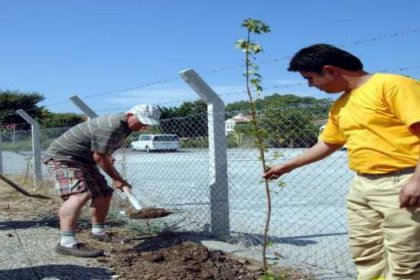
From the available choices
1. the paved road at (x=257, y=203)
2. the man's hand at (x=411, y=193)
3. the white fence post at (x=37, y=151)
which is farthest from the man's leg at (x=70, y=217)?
the white fence post at (x=37, y=151)

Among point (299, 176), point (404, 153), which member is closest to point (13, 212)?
point (299, 176)

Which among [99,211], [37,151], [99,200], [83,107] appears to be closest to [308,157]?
[99,200]

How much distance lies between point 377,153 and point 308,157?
28.0 inches

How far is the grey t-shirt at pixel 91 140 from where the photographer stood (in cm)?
566

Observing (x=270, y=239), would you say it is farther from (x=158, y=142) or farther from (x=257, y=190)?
(x=257, y=190)

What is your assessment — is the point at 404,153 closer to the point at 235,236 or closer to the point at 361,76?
the point at 361,76

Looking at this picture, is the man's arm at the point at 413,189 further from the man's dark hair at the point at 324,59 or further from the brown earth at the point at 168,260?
the brown earth at the point at 168,260

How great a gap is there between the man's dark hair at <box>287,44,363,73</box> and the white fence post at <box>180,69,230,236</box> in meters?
2.72

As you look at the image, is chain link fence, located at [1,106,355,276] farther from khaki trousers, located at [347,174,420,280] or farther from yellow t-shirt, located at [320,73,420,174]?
yellow t-shirt, located at [320,73,420,174]

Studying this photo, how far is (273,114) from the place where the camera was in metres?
4.93

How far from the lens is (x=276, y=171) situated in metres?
3.92

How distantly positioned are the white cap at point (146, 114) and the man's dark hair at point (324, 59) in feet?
8.70

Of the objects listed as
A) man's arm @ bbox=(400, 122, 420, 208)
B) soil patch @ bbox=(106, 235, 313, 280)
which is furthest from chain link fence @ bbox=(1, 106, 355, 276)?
man's arm @ bbox=(400, 122, 420, 208)

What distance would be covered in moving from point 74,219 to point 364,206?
328 cm
